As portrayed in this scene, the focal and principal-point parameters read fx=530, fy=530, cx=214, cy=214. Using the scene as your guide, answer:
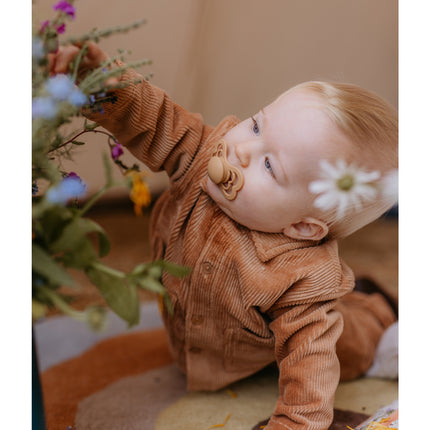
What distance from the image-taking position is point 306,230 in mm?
673

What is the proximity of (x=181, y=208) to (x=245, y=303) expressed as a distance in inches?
6.1

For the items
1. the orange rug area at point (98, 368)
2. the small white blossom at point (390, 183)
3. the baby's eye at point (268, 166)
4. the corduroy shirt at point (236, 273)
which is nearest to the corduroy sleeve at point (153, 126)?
the corduroy shirt at point (236, 273)

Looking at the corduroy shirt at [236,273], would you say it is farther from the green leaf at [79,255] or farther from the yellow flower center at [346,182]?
the green leaf at [79,255]

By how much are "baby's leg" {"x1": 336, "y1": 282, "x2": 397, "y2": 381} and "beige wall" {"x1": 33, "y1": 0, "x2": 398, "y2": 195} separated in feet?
1.34

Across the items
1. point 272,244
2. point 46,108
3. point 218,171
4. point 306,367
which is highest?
point 46,108

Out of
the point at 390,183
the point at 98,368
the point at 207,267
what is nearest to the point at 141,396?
the point at 98,368

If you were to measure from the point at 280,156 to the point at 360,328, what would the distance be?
454mm

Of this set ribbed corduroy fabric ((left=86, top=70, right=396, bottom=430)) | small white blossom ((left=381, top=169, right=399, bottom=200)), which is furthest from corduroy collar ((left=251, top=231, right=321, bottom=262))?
small white blossom ((left=381, top=169, right=399, bottom=200))

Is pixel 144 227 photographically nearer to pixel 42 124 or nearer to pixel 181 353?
pixel 181 353

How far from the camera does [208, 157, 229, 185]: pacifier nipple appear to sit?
2.09 ft

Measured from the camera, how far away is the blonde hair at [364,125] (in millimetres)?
601

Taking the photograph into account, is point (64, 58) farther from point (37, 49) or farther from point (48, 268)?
point (48, 268)

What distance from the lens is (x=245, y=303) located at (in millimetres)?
687
